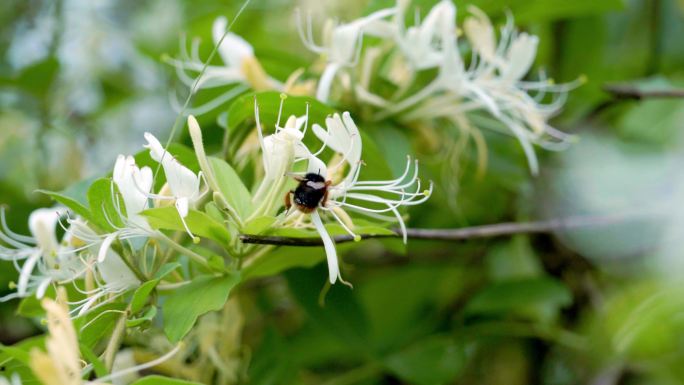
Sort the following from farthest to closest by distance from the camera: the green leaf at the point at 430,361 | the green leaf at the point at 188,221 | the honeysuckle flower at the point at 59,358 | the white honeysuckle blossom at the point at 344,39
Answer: the green leaf at the point at 430,361
the white honeysuckle blossom at the point at 344,39
the green leaf at the point at 188,221
the honeysuckle flower at the point at 59,358

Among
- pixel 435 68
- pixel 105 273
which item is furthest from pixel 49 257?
pixel 435 68

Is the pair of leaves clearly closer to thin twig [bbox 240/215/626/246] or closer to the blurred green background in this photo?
thin twig [bbox 240/215/626/246]

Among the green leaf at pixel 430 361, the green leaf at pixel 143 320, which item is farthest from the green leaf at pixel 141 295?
the green leaf at pixel 430 361

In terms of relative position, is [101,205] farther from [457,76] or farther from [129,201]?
[457,76]

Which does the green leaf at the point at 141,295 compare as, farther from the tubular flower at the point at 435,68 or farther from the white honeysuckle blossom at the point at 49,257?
the tubular flower at the point at 435,68

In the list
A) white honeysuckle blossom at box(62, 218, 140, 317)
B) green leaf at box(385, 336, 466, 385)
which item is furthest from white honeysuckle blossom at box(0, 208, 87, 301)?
green leaf at box(385, 336, 466, 385)

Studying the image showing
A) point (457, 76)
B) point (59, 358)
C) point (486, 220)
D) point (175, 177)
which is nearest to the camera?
point (59, 358)
